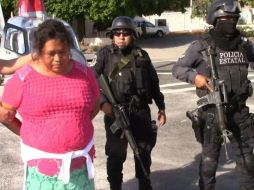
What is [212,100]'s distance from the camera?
4.26 meters

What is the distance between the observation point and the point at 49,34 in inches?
116

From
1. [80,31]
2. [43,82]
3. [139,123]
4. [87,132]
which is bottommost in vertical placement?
[80,31]

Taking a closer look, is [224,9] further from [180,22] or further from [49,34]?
[180,22]

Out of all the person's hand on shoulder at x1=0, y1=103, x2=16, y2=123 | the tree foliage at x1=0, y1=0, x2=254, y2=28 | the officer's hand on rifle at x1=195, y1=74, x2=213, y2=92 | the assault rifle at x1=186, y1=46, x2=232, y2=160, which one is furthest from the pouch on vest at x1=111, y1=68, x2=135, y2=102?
the tree foliage at x1=0, y1=0, x2=254, y2=28

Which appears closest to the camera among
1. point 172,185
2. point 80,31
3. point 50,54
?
point 50,54

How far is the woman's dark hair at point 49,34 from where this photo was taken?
2955mm

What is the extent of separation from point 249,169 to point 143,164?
2.88 feet

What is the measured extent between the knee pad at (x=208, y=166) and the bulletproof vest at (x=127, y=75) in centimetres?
74

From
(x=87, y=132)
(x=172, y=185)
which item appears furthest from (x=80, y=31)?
(x=87, y=132)

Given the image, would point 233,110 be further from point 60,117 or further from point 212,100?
point 60,117

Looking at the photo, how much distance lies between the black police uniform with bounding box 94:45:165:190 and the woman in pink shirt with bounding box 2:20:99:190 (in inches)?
53.2

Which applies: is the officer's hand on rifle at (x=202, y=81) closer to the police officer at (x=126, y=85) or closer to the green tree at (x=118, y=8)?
the police officer at (x=126, y=85)

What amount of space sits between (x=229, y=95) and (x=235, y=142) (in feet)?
1.30

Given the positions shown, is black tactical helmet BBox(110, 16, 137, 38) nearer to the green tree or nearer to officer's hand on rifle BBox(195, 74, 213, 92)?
officer's hand on rifle BBox(195, 74, 213, 92)
